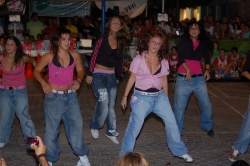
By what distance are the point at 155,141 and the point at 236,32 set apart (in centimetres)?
1142

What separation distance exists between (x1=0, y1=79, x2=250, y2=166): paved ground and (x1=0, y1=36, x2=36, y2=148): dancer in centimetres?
54

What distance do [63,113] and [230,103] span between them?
20.7 feet

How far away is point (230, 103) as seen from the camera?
11711mm

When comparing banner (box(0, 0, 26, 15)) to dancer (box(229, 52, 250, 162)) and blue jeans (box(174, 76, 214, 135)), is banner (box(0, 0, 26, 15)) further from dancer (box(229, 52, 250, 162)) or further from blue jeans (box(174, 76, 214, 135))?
dancer (box(229, 52, 250, 162))

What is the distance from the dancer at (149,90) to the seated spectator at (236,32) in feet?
40.4

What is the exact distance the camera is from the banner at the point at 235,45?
689 inches

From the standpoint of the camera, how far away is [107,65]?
7.51 metres

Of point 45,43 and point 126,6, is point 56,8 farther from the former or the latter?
point 45,43

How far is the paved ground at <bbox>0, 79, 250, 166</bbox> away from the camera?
23.2 ft

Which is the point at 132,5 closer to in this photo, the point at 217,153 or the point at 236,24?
the point at 236,24

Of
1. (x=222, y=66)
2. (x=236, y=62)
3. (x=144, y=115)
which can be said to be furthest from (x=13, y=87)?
(x=236, y=62)

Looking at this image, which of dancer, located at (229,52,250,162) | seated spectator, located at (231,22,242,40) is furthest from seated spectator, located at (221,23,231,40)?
dancer, located at (229,52,250,162)

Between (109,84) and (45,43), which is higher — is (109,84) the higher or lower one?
the lower one

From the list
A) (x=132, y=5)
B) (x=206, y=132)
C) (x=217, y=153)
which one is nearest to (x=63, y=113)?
(x=217, y=153)
